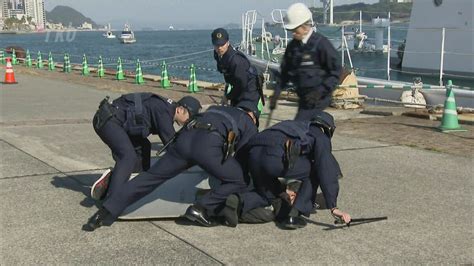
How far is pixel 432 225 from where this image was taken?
4875mm

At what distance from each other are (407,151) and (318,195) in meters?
3.18

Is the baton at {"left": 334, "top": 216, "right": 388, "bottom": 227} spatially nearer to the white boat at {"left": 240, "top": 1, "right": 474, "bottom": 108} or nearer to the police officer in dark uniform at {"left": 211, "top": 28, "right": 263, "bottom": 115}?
the police officer in dark uniform at {"left": 211, "top": 28, "right": 263, "bottom": 115}

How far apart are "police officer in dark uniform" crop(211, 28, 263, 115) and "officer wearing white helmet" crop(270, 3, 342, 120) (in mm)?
1257

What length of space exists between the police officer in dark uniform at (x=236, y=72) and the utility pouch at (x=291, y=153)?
2186 mm

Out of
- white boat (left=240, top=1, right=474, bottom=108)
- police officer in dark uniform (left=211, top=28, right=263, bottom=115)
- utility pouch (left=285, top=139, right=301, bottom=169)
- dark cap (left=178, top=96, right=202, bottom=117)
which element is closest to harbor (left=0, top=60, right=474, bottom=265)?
utility pouch (left=285, top=139, right=301, bottom=169)

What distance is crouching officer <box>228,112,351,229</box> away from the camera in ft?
15.3

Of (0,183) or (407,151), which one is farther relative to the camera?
(407,151)

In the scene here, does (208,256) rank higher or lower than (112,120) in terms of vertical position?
lower

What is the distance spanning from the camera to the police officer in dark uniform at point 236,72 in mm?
6762

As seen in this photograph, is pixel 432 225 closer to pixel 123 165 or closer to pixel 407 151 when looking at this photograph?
pixel 123 165

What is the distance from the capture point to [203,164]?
15.2 ft

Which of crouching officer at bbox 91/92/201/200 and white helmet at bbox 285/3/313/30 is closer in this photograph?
crouching officer at bbox 91/92/201/200

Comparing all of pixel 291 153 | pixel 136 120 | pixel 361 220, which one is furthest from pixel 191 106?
pixel 361 220

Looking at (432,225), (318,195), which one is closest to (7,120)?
(318,195)
